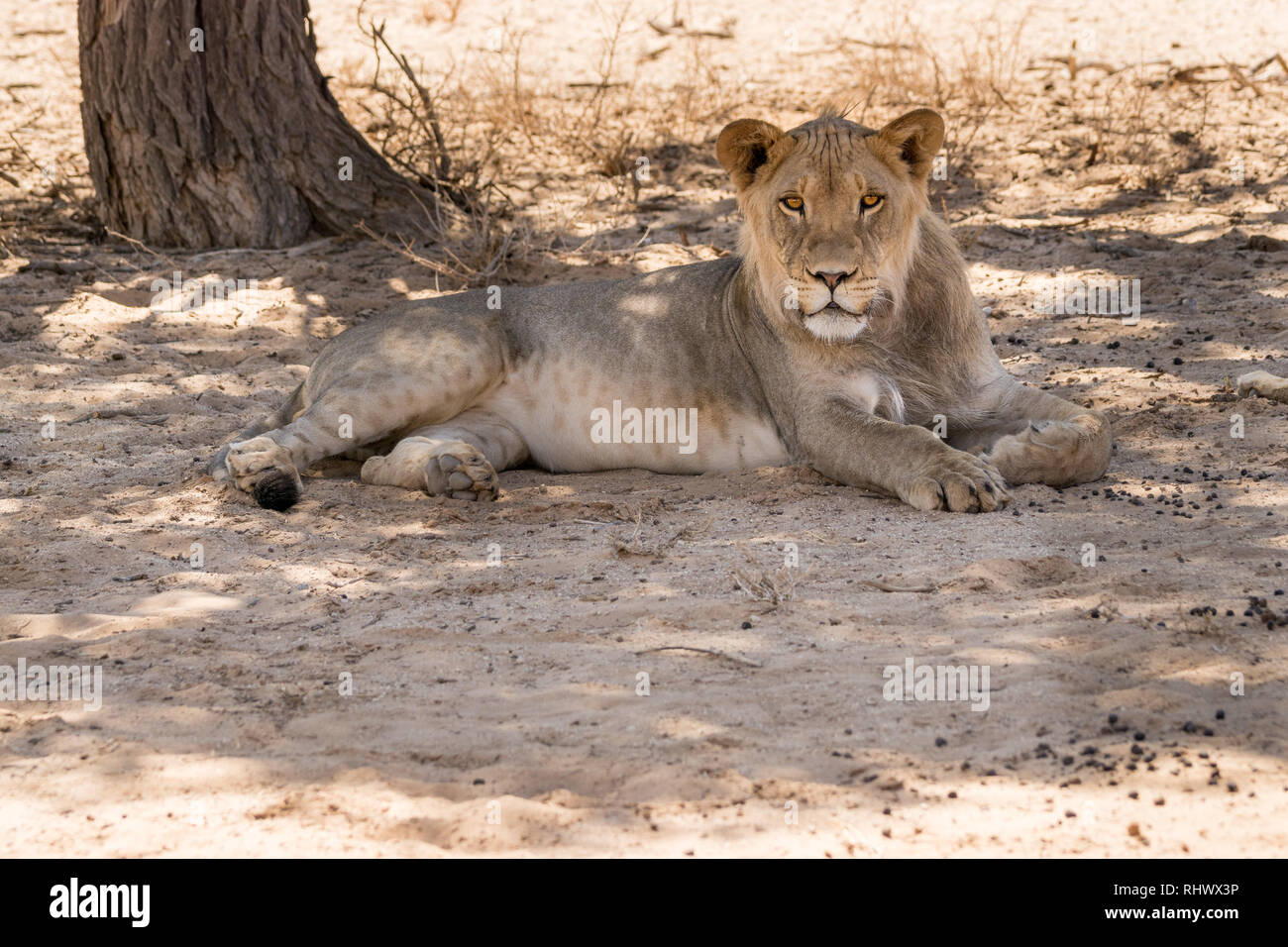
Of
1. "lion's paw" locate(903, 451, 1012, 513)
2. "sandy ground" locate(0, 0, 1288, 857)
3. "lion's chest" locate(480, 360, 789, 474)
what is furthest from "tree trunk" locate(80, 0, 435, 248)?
"lion's paw" locate(903, 451, 1012, 513)

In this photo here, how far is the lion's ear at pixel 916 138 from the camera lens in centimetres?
502

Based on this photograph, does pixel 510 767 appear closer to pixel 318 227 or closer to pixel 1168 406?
pixel 1168 406

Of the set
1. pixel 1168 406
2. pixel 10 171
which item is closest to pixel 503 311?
pixel 1168 406

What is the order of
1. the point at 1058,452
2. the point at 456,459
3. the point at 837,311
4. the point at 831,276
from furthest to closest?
the point at 456,459 < the point at 837,311 < the point at 831,276 < the point at 1058,452

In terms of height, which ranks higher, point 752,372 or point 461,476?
point 752,372

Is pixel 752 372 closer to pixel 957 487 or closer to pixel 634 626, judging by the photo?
pixel 957 487

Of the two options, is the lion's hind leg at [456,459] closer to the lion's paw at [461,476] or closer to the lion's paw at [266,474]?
the lion's paw at [461,476]

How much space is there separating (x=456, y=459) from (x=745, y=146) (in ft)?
5.52

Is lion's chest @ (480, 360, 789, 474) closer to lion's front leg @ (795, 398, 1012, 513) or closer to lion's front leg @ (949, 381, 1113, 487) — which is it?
lion's front leg @ (795, 398, 1012, 513)

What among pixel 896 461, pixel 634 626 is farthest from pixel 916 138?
pixel 634 626

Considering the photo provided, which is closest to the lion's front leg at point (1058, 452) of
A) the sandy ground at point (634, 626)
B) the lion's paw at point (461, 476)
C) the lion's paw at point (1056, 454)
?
the lion's paw at point (1056, 454)

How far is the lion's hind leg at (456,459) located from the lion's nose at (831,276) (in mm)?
1491

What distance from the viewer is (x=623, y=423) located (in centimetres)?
582

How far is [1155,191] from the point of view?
8945 millimetres
